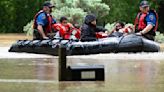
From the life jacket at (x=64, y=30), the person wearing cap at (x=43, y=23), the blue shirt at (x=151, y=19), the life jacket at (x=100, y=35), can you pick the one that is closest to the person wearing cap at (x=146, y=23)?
the blue shirt at (x=151, y=19)

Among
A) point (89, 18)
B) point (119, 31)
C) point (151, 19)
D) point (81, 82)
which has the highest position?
point (81, 82)

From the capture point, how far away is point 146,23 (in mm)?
16281

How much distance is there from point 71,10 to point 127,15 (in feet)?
33.0

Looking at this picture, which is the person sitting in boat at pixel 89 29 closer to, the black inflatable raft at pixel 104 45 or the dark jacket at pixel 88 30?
the dark jacket at pixel 88 30

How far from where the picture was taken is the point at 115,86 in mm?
6949

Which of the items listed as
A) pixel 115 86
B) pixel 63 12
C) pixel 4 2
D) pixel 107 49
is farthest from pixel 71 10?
pixel 115 86

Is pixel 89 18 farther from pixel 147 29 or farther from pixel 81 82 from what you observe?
pixel 81 82

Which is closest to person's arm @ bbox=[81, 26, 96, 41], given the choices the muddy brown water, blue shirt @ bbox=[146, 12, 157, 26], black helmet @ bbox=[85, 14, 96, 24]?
black helmet @ bbox=[85, 14, 96, 24]

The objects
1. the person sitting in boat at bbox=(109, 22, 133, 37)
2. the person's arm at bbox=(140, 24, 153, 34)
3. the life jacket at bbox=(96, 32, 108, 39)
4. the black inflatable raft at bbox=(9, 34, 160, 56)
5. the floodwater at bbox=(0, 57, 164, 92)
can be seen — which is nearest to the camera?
the floodwater at bbox=(0, 57, 164, 92)

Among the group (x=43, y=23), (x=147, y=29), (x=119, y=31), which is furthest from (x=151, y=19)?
(x=43, y=23)

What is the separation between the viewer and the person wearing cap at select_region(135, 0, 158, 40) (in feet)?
52.9

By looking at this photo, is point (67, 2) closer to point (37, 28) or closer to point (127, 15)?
point (37, 28)

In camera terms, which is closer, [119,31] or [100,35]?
[100,35]

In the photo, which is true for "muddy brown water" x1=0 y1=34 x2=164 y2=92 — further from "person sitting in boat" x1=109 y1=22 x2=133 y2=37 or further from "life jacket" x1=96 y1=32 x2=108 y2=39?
"person sitting in boat" x1=109 y1=22 x2=133 y2=37
